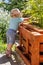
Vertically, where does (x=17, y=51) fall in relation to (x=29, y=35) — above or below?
below

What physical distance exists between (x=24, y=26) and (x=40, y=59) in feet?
4.40

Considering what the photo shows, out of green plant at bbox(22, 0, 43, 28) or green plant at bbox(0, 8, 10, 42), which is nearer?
green plant at bbox(22, 0, 43, 28)

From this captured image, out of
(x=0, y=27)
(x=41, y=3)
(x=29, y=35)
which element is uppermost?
(x=41, y=3)

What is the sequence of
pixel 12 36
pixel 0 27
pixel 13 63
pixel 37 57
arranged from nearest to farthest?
pixel 37 57, pixel 13 63, pixel 12 36, pixel 0 27

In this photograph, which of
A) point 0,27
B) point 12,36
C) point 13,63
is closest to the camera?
point 13,63

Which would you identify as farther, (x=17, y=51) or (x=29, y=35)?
(x=17, y=51)

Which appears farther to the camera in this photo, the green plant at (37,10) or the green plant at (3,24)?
the green plant at (3,24)

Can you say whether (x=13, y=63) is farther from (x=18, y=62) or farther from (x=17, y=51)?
(x=17, y=51)

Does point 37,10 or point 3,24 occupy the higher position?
point 37,10

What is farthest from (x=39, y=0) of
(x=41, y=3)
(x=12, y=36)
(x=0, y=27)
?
(x=0, y=27)

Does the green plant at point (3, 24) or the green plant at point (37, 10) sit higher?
the green plant at point (37, 10)

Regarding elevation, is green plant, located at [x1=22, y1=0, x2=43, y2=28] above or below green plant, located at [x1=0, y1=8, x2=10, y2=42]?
above

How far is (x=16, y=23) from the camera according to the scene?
607 centimetres

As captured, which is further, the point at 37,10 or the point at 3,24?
the point at 3,24
